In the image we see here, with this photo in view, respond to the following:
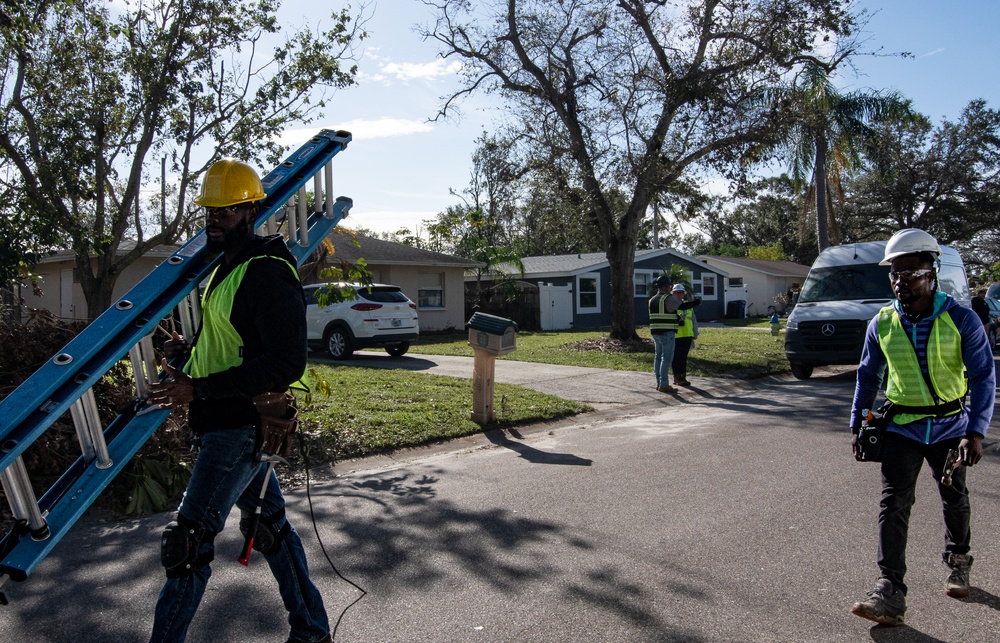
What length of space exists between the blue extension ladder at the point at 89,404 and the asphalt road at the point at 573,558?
51.8 inches

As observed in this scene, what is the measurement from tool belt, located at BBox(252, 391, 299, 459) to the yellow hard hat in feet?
2.49

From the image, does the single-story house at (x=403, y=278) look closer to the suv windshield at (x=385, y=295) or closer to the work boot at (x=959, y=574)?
the suv windshield at (x=385, y=295)

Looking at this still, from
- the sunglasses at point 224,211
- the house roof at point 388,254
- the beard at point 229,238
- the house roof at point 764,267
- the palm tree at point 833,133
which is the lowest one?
the beard at point 229,238

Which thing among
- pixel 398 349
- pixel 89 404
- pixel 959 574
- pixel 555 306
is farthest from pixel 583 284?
pixel 89 404

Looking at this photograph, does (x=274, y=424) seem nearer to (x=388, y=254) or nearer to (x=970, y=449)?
(x=970, y=449)

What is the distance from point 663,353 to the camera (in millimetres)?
12508

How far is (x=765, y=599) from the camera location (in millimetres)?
4164

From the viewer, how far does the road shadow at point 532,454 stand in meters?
7.66

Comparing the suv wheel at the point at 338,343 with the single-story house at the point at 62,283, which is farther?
the single-story house at the point at 62,283

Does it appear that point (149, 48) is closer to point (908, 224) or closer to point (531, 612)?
point (531, 612)

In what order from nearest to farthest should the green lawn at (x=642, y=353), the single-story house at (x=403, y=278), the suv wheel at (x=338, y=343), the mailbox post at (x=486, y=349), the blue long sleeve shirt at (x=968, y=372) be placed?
the blue long sleeve shirt at (x=968, y=372), the mailbox post at (x=486, y=349), the green lawn at (x=642, y=353), the suv wheel at (x=338, y=343), the single-story house at (x=403, y=278)

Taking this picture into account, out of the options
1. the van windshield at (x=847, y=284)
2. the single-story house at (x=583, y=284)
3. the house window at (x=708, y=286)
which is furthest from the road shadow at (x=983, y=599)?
the house window at (x=708, y=286)

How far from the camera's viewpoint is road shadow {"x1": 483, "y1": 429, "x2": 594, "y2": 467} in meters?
7.66

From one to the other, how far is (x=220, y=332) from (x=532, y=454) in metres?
5.44
